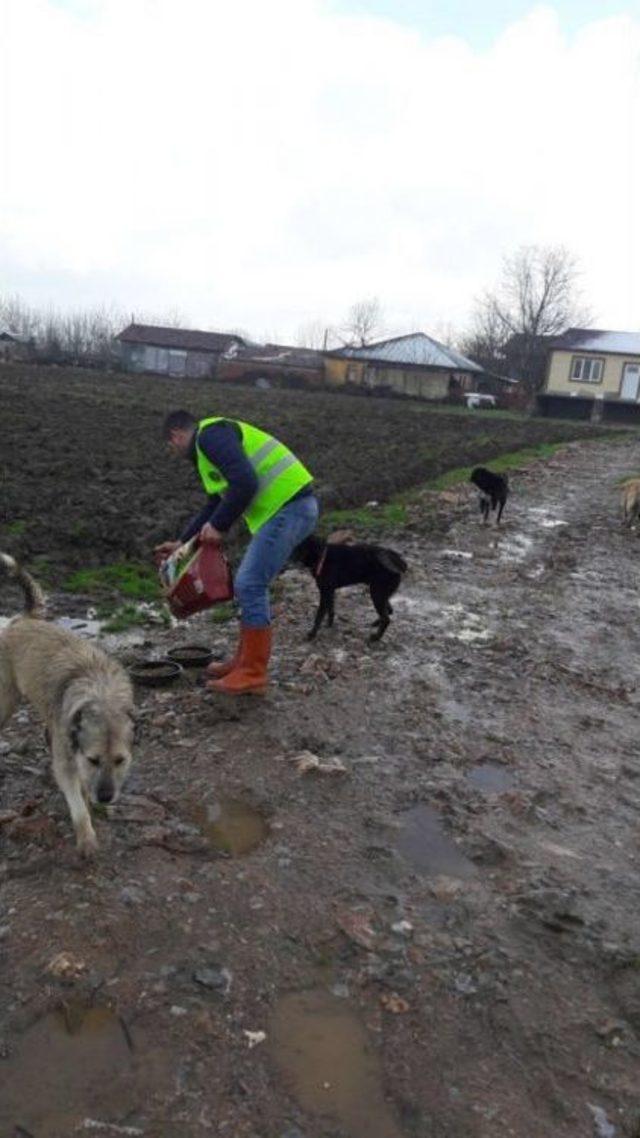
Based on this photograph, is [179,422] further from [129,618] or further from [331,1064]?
[331,1064]

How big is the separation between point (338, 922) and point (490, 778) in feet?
6.47

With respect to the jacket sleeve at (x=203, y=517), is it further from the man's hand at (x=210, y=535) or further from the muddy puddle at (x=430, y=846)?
the muddy puddle at (x=430, y=846)

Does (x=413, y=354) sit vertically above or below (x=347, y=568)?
above

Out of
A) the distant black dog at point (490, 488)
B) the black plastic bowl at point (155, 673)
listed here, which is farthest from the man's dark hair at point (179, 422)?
the distant black dog at point (490, 488)

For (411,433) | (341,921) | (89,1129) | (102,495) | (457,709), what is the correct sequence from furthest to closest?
(411,433) → (102,495) → (457,709) → (341,921) → (89,1129)

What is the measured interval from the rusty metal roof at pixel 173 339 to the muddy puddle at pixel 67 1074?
7498 centimetres

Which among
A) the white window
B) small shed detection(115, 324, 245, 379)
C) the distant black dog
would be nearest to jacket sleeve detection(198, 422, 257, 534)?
the distant black dog

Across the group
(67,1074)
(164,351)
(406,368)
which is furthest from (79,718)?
(164,351)

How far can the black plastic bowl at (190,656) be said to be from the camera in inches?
269

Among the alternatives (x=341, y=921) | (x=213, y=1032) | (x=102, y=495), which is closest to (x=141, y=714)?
(x=341, y=921)

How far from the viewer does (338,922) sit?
3.96m

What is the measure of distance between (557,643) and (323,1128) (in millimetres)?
6276

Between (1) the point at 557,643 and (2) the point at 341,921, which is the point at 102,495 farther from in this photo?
(2) the point at 341,921

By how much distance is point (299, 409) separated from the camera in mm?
37750
